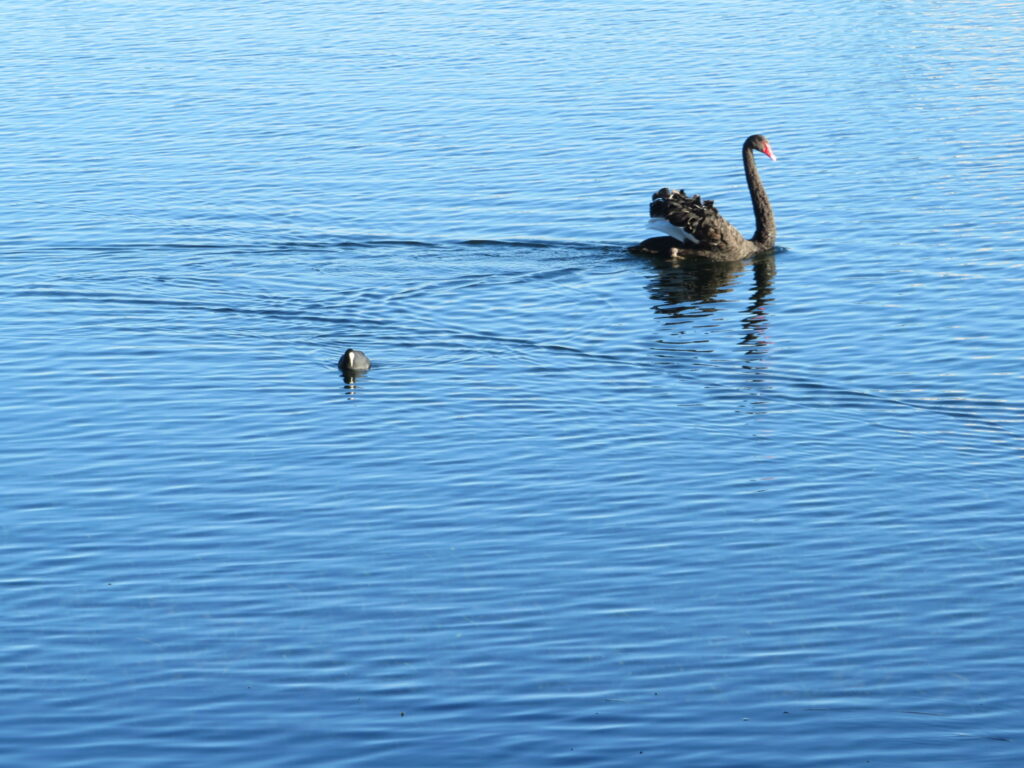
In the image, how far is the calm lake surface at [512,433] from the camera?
14.3m

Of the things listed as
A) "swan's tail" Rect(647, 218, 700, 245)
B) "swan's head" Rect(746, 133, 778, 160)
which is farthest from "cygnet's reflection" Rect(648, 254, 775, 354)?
"swan's head" Rect(746, 133, 778, 160)

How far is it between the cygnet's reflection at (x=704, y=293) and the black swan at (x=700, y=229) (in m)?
0.21

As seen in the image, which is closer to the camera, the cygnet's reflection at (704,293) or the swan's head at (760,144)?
the cygnet's reflection at (704,293)

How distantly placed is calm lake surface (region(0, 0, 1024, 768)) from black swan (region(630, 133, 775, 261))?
49 cm

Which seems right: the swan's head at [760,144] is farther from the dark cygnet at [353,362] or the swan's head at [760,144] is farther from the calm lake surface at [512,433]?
the dark cygnet at [353,362]

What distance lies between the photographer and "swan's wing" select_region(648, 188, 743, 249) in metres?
27.9

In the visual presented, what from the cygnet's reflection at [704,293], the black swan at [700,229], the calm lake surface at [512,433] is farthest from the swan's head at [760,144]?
the cygnet's reflection at [704,293]

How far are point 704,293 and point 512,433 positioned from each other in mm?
7939

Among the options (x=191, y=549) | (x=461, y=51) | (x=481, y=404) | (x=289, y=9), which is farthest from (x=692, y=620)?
(x=289, y=9)

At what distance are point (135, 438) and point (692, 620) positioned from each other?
8324 mm

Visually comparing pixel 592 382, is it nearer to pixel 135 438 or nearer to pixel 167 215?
pixel 135 438

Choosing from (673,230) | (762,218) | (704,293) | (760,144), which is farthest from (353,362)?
(760,144)

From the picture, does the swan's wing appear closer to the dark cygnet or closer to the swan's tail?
the swan's tail

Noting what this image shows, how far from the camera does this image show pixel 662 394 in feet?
72.6
